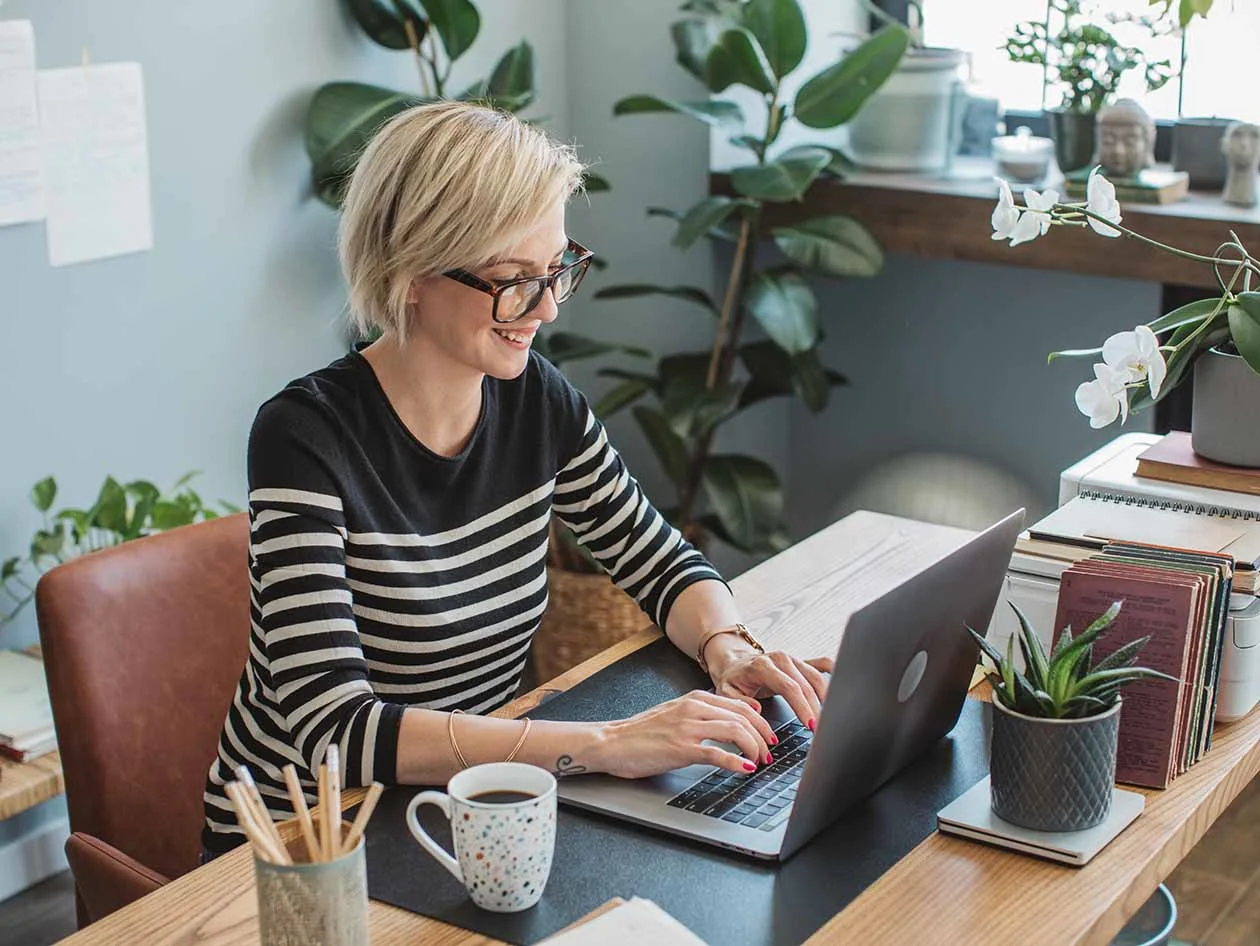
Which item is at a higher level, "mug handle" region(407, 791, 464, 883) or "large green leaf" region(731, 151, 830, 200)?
"large green leaf" region(731, 151, 830, 200)

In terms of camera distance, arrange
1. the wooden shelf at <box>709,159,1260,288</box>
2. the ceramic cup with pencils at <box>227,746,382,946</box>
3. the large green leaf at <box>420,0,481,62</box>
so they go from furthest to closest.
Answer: the large green leaf at <box>420,0,481,62</box> → the wooden shelf at <box>709,159,1260,288</box> → the ceramic cup with pencils at <box>227,746,382,946</box>

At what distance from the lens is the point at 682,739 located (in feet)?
4.58

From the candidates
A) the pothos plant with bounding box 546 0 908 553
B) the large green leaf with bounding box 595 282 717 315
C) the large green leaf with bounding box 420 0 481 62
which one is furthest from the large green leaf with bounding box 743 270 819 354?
the large green leaf with bounding box 420 0 481 62

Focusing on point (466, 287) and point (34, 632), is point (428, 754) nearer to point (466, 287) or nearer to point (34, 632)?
point (466, 287)

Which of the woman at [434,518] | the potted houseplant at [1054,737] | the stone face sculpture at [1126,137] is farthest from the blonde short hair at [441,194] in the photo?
the stone face sculpture at [1126,137]

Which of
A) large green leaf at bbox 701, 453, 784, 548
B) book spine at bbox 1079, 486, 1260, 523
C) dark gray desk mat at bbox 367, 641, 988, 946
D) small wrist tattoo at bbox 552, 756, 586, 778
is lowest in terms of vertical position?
large green leaf at bbox 701, 453, 784, 548

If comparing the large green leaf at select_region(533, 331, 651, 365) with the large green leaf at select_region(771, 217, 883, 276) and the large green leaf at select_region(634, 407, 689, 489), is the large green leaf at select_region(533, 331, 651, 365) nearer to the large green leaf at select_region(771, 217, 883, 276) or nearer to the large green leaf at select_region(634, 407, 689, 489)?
the large green leaf at select_region(634, 407, 689, 489)

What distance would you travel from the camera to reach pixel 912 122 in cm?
324

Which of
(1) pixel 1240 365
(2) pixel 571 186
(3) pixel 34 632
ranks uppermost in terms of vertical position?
(2) pixel 571 186

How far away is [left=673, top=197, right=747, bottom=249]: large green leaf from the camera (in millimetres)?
2977

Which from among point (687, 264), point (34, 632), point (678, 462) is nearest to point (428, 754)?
point (34, 632)

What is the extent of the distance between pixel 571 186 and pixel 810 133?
1853 millimetres

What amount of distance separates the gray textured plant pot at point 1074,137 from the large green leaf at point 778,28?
0.52 m

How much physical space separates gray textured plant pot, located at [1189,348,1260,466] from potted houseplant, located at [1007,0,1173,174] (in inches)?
54.6
